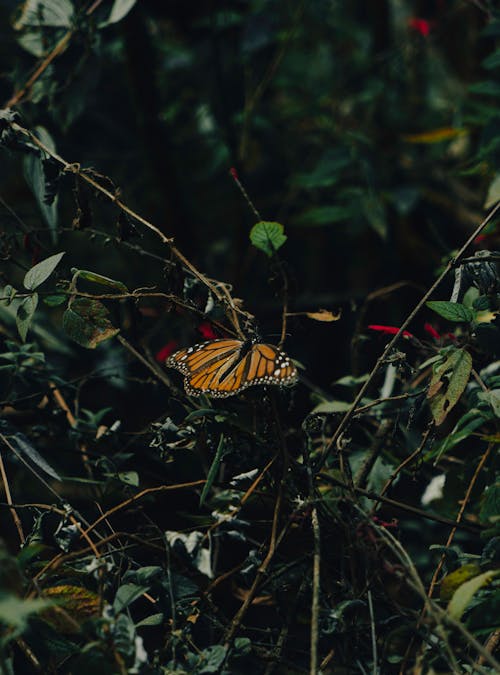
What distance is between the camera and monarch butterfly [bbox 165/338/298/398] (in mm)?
768

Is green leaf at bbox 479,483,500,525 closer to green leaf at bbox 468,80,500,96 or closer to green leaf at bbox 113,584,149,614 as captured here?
green leaf at bbox 113,584,149,614

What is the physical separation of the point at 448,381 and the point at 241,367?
22 centimetres

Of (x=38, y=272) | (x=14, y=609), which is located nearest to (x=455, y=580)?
(x=14, y=609)

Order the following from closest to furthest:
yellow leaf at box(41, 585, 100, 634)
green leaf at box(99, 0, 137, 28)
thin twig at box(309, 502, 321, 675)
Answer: thin twig at box(309, 502, 321, 675)
yellow leaf at box(41, 585, 100, 634)
green leaf at box(99, 0, 137, 28)

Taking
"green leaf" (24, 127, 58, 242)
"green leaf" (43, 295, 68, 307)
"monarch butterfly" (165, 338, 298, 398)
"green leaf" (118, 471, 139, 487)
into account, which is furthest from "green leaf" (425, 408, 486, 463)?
"green leaf" (24, 127, 58, 242)

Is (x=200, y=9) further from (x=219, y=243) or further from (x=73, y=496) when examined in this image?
(x=73, y=496)

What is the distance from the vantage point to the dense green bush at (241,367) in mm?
777

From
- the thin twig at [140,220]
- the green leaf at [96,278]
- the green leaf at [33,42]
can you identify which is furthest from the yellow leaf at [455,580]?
the green leaf at [33,42]

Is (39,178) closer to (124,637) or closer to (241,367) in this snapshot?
(241,367)

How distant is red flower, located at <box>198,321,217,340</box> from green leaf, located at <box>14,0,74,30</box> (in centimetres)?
69

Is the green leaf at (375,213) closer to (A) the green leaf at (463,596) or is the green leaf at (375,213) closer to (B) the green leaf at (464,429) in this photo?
(B) the green leaf at (464,429)

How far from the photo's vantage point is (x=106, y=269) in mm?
2162

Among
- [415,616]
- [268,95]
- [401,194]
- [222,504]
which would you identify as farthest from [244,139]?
[415,616]

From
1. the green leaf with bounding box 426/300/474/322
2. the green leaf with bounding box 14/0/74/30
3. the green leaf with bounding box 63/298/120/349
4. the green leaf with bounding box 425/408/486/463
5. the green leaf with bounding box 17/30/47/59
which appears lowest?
the green leaf with bounding box 425/408/486/463
